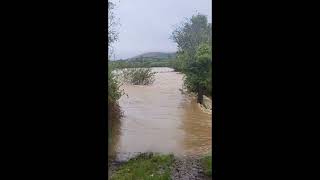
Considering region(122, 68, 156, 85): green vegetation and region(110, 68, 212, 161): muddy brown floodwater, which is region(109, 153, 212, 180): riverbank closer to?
region(110, 68, 212, 161): muddy brown floodwater

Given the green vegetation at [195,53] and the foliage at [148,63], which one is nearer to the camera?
the green vegetation at [195,53]


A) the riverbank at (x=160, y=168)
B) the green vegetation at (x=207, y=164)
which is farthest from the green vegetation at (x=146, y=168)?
the green vegetation at (x=207, y=164)

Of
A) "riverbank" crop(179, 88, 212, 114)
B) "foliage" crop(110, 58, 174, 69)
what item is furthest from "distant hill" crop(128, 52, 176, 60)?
"riverbank" crop(179, 88, 212, 114)

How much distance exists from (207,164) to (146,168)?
28 cm

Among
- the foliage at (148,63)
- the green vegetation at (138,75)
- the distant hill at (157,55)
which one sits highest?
the distant hill at (157,55)

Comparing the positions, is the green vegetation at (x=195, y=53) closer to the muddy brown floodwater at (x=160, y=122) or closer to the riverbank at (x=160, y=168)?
the muddy brown floodwater at (x=160, y=122)

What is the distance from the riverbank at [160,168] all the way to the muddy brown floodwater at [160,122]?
0.03m

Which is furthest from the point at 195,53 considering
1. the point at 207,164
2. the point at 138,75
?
the point at 207,164

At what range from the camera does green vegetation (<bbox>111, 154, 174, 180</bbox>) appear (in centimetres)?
149

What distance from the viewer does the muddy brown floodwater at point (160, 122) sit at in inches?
60.9
